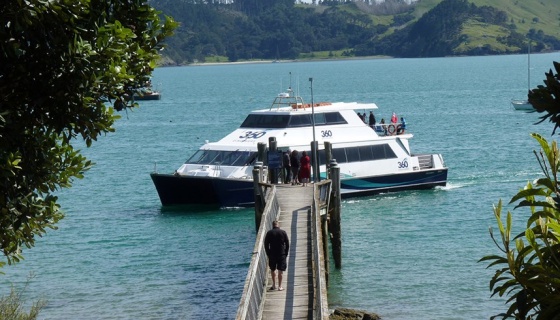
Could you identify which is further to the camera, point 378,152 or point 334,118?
point 378,152

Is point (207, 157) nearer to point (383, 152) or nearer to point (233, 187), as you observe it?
point (233, 187)

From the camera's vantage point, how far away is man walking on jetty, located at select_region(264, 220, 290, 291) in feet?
60.4

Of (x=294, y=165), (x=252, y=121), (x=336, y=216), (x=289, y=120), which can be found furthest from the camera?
(x=252, y=121)

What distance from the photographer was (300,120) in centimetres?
4116

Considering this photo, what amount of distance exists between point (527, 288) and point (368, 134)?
3274cm

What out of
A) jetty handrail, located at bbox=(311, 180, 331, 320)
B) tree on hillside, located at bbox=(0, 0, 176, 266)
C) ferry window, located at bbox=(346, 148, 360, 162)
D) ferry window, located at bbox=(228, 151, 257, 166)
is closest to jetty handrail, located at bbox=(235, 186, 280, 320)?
jetty handrail, located at bbox=(311, 180, 331, 320)

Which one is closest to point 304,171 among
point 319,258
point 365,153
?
point 365,153

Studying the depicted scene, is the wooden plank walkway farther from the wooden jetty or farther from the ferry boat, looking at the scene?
the ferry boat

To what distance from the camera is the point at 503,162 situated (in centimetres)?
5559

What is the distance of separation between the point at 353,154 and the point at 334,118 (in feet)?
5.70

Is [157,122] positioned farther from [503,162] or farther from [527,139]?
[503,162]

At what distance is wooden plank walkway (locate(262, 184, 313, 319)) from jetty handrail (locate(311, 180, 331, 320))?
0.21 m

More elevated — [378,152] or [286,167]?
[286,167]

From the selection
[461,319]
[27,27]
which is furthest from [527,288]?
[461,319]
